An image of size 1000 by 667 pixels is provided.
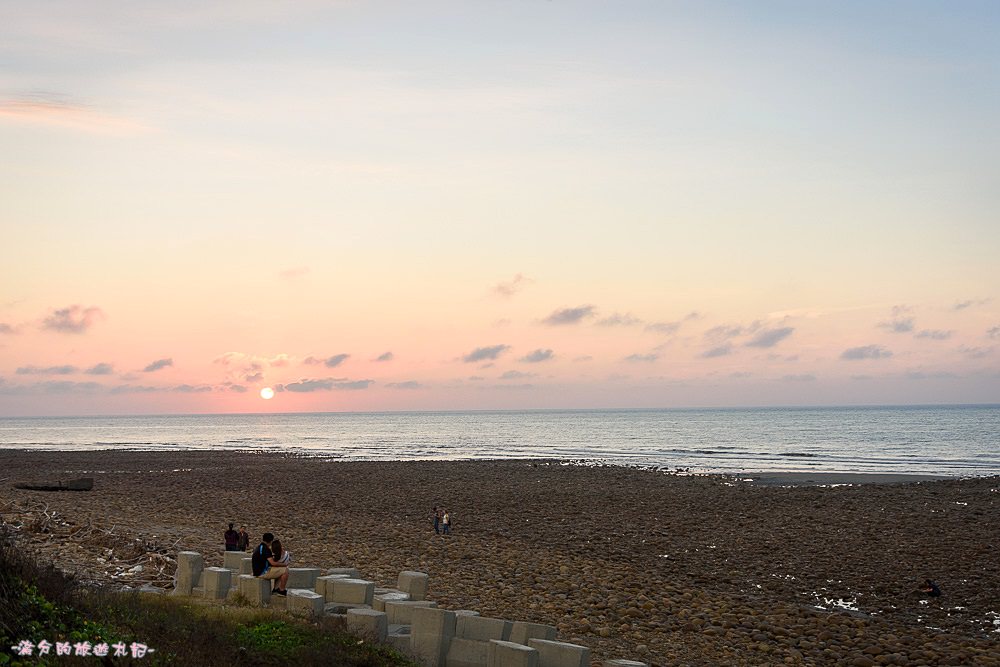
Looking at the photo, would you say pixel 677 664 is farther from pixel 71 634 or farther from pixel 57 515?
pixel 57 515

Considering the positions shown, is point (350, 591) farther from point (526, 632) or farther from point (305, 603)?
point (526, 632)

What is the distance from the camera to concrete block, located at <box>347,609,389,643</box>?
1180 cm

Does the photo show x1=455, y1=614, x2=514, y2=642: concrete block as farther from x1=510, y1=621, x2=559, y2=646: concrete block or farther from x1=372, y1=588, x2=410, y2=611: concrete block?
x1=372, y1=588, x2=410, y2=611: concrete block

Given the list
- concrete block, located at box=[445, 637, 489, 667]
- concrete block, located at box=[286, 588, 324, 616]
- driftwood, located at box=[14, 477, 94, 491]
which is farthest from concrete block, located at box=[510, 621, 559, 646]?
driftwood, located at box=[14, 477, 94, 491]

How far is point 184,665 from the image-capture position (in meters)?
9.30

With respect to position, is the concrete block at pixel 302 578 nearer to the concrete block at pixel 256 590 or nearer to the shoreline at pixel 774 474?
the concrete block at pixel 256 590

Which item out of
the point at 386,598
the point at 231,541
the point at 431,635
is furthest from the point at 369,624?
the point at 231,541

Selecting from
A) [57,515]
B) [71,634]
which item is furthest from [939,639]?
[57,515]

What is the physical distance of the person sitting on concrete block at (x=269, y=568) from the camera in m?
14.2

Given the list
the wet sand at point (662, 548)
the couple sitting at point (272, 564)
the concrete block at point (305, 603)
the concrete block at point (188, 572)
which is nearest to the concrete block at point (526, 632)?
the concrete block at point (305, 603)

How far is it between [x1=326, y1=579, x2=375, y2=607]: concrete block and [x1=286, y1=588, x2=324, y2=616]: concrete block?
22.9 inches

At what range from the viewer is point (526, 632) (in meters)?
12.0

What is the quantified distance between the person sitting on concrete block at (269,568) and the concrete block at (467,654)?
11.6ft

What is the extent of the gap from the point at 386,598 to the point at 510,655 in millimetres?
3502
